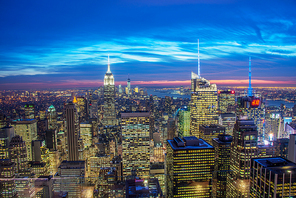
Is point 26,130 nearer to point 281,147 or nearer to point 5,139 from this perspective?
point 5,139

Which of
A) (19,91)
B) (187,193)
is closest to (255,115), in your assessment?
(187,193)

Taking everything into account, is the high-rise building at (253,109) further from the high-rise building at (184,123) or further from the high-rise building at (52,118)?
the high-rise building at (52,118)

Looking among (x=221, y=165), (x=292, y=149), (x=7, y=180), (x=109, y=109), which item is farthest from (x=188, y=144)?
(x=109, y=109)

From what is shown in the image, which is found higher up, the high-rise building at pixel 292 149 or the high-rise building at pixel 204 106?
the high-rise building at pixel 204 106

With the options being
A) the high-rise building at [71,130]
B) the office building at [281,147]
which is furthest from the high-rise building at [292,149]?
the high-rise building at [71,130]

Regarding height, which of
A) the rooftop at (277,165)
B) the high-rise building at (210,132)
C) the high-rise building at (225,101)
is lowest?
the high-rise building at (210,132)

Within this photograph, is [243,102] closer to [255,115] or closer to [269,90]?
[255,115]

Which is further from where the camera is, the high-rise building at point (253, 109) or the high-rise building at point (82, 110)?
the high-rise building at point (82, 110)

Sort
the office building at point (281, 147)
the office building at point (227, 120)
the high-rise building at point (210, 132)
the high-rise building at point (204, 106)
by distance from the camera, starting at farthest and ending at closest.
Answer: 1. the high-rise building at point (204, 106)
2. the office building at point (227, 120)
3. the high-rise building at point (210, 132)
4. the office building at point (281, 147)

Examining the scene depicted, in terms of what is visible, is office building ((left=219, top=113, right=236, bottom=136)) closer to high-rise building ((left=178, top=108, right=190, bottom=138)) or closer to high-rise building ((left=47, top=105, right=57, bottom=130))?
high-rise building ((left=178, top=108, right=190, bottom=138))
